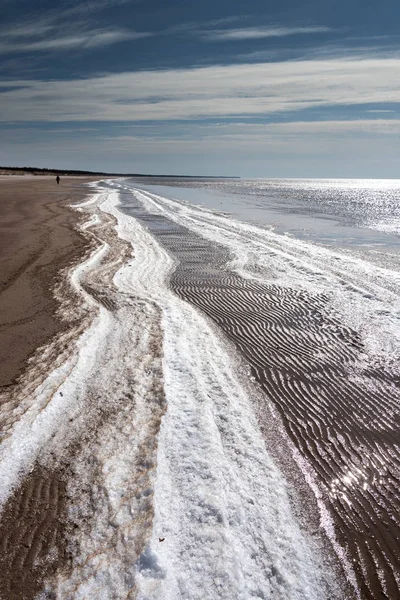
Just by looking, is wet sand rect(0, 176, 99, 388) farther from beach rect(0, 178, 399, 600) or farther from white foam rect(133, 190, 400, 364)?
white foam rect(133, 190, 400, 364)

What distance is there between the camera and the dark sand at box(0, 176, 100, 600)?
287cm

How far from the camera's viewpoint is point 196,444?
4.09 metres

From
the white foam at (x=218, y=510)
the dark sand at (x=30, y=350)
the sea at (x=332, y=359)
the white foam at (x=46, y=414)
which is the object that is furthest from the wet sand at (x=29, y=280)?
the sea at (x=332, y=359)

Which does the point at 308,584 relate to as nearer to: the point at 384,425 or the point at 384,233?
the point at 384,425

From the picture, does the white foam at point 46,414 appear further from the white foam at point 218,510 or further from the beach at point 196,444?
the white foam at point 218,510

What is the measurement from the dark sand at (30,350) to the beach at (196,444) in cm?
1

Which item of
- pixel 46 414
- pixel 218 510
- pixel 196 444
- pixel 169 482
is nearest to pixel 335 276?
pixel 196 444

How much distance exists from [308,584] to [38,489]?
2054mm

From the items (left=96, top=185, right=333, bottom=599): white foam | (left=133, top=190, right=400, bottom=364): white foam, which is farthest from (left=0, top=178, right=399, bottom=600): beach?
(left=133, top=190, right=400, bottom=364): white foam

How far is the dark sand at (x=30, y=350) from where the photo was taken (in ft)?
9.41

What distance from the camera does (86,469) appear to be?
3.71 m

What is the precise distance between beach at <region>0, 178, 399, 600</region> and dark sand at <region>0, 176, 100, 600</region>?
0.01 metres

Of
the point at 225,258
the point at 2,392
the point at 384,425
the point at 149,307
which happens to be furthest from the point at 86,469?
the point at 225,258

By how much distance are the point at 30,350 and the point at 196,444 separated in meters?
3.01
